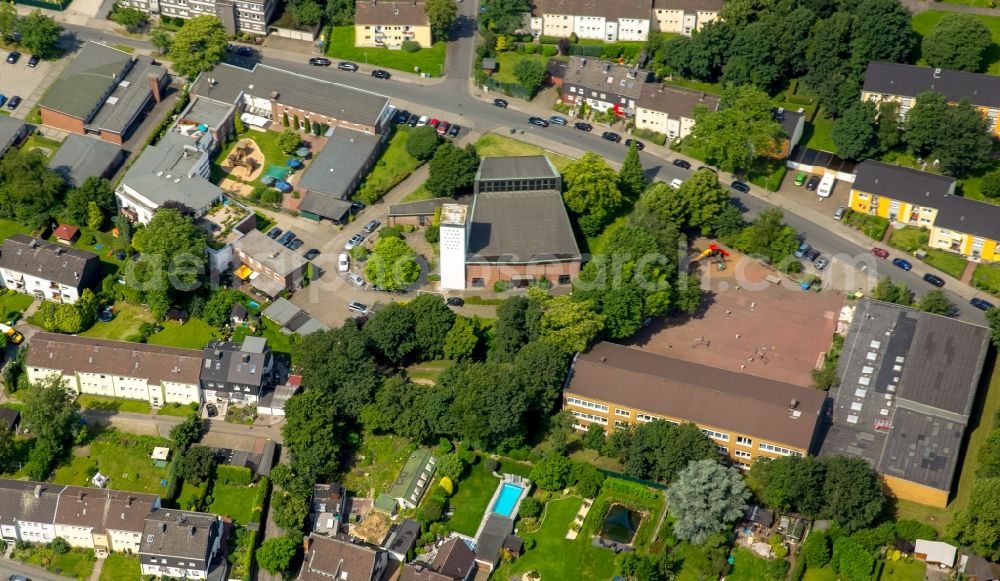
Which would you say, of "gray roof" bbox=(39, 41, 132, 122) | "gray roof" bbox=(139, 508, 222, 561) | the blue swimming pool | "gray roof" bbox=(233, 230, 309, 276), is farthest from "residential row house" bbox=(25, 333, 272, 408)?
"gray roof" bbox=(39, 41, 132, 122)

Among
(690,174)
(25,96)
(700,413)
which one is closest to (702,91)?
(690,174)

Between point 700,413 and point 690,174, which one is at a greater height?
point 690,174

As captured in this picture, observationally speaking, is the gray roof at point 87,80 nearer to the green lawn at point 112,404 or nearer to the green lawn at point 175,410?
the green lawn at point 112,404

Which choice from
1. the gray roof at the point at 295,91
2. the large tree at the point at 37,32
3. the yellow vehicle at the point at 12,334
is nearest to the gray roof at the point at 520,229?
the gray roof at the point at 295,91

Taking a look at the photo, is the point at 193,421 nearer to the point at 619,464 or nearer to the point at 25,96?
the point at 619,464

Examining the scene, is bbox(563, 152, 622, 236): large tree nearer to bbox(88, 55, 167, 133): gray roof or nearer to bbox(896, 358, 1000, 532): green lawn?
bbox(896, 358, 1000, 532): green lawn

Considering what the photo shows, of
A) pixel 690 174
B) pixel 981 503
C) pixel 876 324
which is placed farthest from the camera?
pixel 690 174
